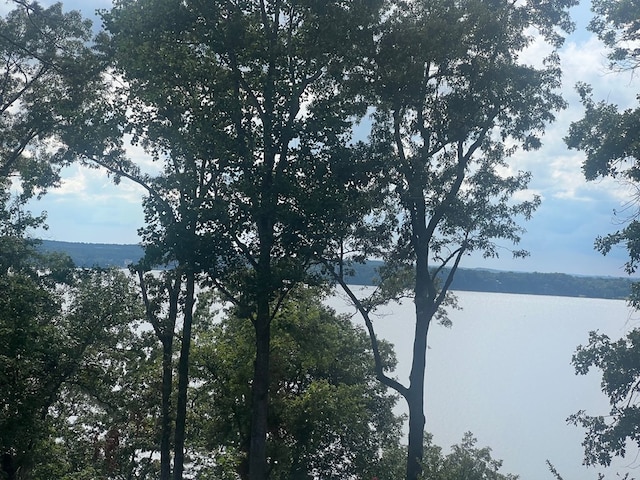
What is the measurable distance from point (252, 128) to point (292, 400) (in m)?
10.6

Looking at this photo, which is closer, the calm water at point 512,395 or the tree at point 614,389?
the tree at point 614,389

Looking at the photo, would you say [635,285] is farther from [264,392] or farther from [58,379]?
[58,379]

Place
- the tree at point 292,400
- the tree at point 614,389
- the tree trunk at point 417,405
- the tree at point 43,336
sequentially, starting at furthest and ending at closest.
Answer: the tree at point 292,400, the tree trunk at point 417,405, the tree at point 614,389, the tree at point 43,336

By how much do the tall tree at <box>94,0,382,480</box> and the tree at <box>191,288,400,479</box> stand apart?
515 cm

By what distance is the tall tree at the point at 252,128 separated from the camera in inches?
547

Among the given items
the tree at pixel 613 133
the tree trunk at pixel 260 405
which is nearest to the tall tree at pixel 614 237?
the tree at pixel 613 133

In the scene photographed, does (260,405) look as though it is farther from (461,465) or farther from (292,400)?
(292,400)

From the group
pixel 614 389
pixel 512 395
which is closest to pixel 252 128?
pixel 614 389

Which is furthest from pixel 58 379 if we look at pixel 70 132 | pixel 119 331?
pixel 70 132

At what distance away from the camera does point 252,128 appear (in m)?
14.7

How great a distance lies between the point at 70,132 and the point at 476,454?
15.8 metres

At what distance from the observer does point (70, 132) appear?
1598 cm

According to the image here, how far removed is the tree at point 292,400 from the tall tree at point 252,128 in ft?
16.9

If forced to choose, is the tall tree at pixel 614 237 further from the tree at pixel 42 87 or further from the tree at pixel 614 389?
the tree at pixel 42 87
